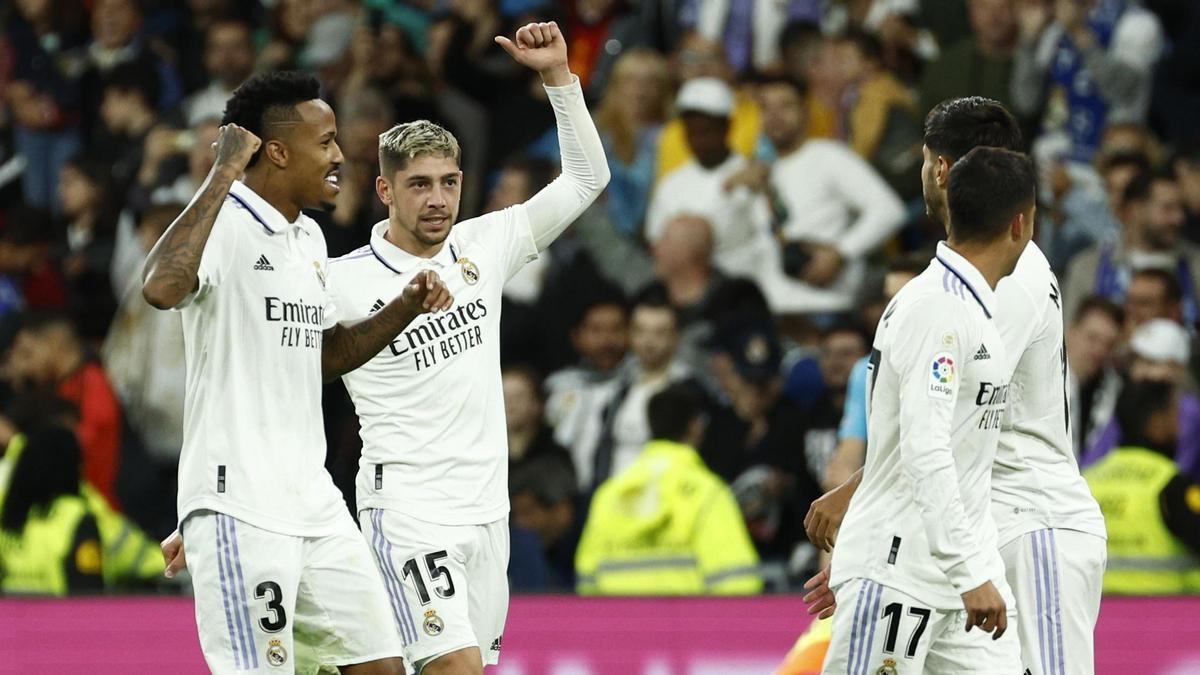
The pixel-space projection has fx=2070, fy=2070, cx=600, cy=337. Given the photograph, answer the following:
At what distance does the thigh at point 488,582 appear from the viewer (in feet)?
23.5

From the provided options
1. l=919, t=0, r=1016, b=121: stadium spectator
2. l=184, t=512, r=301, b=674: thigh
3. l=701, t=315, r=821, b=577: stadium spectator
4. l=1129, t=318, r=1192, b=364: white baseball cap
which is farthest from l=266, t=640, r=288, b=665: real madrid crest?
l=919, t=0, r=1016, b=121: stadium spectator

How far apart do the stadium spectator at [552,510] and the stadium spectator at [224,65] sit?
12.8ft

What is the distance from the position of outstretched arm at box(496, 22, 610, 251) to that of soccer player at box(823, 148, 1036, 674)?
181cm

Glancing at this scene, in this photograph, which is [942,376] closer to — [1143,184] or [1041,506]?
[1041,506]

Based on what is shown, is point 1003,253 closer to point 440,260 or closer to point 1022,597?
point 1022,597

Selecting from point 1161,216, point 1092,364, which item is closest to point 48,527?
point 1092,364

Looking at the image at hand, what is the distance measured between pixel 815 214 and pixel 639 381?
1.55 meters

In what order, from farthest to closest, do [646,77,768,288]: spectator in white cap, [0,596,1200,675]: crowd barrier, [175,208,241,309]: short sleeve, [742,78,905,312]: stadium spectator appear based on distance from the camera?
[646,77,768,288]: spectator in white cap → [742,78,905,312]: stadium spectator → [0,596,1200,675]: crowd barrier → [175,208,241,309]: short sleeve

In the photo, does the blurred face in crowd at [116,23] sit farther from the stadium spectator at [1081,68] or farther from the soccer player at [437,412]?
the soccer player at [437,412]

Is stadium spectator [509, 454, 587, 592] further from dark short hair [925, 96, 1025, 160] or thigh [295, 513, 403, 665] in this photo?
dark short hair [925, 96, 1025, 160]

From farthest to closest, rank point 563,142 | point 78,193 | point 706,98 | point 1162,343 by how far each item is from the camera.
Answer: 1. point 78,193
2. point 706,98
3. point 1162,343
4. point 563,142

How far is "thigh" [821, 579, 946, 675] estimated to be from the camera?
19.3 ft

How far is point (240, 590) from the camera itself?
240 inches

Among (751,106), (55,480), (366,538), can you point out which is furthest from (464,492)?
(751,106)
